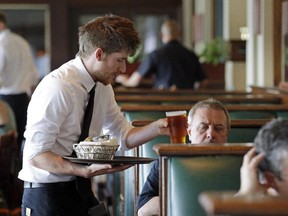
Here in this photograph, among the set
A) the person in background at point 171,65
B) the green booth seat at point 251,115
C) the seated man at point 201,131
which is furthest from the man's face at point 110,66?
the person in background at point 171,65

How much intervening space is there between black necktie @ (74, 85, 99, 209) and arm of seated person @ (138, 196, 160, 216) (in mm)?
219

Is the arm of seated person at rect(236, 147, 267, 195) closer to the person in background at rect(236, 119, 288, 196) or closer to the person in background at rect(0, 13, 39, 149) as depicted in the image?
the person in background at rect(236, 119, 288, 196)

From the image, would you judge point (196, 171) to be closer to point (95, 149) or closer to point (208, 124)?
point (95, 149)

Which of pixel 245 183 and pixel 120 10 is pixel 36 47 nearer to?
pixel 120 10

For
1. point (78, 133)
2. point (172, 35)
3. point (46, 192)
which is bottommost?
point (46, 192)

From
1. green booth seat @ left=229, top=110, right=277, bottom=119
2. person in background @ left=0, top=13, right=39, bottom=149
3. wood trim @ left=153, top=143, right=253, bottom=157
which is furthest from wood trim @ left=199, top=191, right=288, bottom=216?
person in background @ left=0, top=13, right=39, bottom=149

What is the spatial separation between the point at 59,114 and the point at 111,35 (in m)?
0.36

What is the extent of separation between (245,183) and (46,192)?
136cm

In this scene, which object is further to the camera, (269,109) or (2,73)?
(2,73)

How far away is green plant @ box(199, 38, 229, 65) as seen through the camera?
12961 millimetres

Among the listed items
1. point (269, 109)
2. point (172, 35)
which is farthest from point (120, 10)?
point (269, 109)

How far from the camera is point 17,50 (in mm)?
9336

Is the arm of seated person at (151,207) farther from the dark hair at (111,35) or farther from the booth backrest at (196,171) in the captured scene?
the dark hair at (111,35)

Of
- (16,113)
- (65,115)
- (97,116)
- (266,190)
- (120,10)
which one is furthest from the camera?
(120,10)
